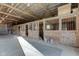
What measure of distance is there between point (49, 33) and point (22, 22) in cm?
63

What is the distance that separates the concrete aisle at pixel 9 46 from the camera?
232 cm

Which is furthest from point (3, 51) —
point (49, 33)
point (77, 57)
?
point (77, 57)

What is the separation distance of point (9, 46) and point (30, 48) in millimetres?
445

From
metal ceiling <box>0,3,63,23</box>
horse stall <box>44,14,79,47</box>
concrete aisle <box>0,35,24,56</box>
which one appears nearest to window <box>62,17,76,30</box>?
horse stall <box>44,14,79,47</box>

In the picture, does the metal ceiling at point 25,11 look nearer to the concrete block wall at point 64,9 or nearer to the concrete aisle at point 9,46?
the concrete block wall at point 64,9

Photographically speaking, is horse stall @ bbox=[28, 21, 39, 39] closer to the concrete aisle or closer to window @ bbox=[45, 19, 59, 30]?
→ window @ bbox=[45, 19, 59, 30]

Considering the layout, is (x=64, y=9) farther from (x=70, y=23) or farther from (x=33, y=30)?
(x=33, y=30)

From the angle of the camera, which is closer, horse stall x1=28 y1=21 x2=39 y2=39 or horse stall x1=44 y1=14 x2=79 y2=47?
horse stall x1=44 y1=14 x2=79 y2=47

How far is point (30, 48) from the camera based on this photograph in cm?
250

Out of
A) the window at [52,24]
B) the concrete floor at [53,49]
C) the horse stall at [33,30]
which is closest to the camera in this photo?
the concrete floor at [53,49]

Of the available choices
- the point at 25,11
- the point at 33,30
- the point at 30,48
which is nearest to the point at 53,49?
the point at 30,48

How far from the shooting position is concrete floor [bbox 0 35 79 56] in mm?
2305

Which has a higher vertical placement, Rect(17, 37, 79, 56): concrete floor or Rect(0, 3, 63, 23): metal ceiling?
Rect(0, 3, 63, 23): metal ceiling

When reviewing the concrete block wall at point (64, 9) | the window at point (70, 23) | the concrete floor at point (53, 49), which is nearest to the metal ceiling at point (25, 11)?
the concrete block wall at point (64, 9)
